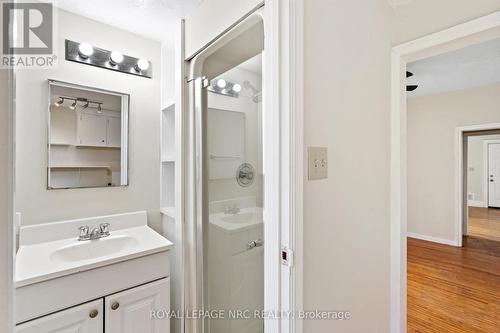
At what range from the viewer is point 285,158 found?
→ 33.2 inches

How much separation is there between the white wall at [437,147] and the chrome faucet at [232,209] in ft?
12.6

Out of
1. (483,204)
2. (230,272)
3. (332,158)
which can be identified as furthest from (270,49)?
(483,204)

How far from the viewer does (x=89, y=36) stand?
66.3 inches

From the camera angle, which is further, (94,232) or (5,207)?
(94,232)

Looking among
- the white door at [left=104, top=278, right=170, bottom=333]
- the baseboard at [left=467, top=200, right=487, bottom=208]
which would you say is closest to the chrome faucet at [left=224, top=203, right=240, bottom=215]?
the white door at [left=104, top=278, right=170, bottom=333]

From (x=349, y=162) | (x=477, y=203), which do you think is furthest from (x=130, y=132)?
(x=477, y=203)

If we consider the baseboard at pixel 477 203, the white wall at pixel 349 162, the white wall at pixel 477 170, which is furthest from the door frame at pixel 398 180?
the baseboard at pixel 477 203

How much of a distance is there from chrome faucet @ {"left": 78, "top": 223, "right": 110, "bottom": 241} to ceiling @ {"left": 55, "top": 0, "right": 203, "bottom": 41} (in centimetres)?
144

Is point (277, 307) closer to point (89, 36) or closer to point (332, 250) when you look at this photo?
point (332, 250)

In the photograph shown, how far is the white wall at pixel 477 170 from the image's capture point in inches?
249

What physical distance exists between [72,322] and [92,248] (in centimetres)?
45

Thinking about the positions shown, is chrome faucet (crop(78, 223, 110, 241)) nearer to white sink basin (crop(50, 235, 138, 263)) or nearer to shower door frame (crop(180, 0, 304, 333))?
white sink basin (crop(50, 235, 138, 263))

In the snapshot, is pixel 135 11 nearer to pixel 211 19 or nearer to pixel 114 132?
pixel 211 19

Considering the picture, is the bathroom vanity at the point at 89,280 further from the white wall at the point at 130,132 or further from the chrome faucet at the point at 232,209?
the chrome faucet at the point at 232,209
